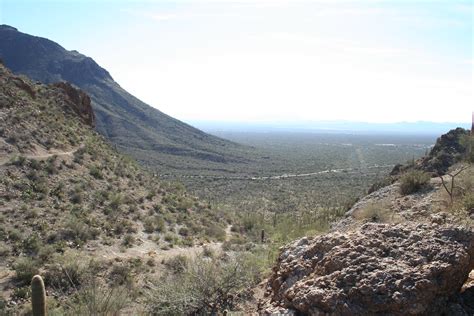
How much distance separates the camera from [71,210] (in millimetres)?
18672

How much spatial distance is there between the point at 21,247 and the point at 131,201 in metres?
9.57

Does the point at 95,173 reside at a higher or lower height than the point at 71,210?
higher

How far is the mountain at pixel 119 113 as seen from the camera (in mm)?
78312

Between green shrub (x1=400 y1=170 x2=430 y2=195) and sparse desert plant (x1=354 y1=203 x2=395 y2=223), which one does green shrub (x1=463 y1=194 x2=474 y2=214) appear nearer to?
sparse desert plant (x1=354 y1=203 x2=395 y2=223)

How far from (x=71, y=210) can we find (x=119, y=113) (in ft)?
245

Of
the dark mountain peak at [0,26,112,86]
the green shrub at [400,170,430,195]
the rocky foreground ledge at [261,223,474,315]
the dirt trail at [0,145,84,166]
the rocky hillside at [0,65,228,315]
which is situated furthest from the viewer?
the dark mountain peak at [0,26,112,86]

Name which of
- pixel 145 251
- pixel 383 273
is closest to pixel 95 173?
pixel 145 251

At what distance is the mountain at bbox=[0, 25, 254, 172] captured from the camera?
7831 cm

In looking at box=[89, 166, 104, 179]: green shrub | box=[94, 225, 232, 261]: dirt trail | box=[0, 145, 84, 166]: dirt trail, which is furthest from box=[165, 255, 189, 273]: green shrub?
box=[89, 166, 104, 179]: green shrub

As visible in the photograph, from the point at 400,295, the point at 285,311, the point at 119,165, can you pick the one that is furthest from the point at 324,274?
the point at 119,165

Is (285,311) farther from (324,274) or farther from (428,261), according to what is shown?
(428,261)

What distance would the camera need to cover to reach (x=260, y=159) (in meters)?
98.5

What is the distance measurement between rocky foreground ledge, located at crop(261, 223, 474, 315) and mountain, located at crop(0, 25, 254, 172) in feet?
208

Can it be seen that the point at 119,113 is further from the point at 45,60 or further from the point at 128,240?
the point at 128,240
